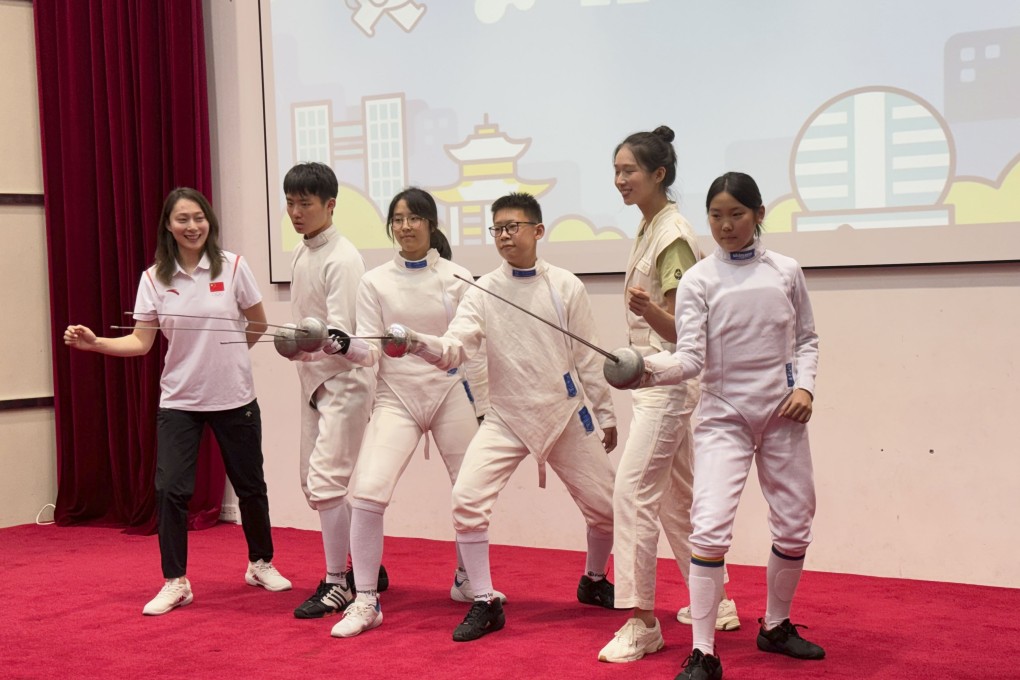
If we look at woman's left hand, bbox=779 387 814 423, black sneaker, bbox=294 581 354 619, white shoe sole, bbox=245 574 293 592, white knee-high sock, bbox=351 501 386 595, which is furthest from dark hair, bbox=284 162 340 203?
woman's left hand, bbox=779 387 814 423

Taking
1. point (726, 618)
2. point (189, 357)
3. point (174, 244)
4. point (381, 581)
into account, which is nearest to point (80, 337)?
point (189, 357)

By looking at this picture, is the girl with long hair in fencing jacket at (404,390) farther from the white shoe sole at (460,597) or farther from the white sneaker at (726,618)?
the white sneaker at (726,618)

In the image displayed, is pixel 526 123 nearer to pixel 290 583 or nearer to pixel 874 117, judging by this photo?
pixel 874 117

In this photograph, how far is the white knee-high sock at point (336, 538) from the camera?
341 cm

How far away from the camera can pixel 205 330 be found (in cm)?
352

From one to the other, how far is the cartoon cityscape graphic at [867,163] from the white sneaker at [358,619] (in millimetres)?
1689

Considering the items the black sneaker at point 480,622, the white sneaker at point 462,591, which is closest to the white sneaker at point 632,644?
the black sneaker at point 480,622

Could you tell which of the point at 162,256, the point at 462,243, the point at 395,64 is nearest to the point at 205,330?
the point at 162,256

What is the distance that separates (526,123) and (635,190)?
1.42 meters

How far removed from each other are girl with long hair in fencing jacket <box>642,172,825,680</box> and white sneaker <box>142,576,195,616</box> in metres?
1.73

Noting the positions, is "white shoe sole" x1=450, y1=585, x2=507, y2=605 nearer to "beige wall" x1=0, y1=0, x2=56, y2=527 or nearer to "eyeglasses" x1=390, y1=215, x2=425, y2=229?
"eyeglasses" x1=390, y1=215, x2=425, y2=229

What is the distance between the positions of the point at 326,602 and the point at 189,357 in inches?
35.3

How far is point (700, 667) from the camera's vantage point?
2602 mm

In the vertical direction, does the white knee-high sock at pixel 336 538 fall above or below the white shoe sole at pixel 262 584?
above
